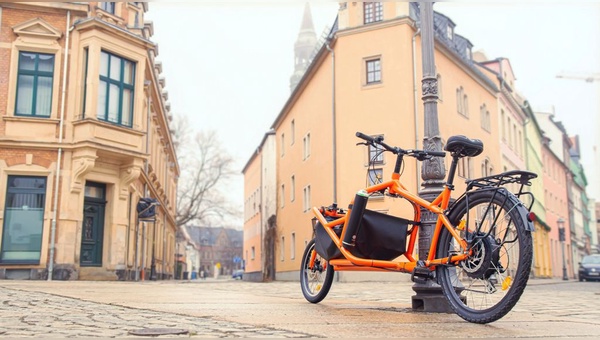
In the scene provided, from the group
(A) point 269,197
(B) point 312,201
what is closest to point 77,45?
(B) point 312,201

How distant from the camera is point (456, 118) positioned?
29.1m

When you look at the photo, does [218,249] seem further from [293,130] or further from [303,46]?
[293,130]

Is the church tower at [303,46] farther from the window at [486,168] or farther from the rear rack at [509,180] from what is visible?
the rear rack at [509,180]

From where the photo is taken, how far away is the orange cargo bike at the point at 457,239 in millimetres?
4047

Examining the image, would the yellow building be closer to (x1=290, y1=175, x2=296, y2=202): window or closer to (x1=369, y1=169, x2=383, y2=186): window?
(x1=290, y1=175, x2=296, y2=202): window

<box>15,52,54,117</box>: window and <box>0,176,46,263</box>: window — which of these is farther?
<box>15,52,54,117</box>: window

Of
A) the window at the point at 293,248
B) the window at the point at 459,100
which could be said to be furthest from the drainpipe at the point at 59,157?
the window at the point at 459,100

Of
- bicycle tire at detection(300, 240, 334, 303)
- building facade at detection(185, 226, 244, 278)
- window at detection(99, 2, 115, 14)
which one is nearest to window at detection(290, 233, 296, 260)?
window at detection(99, 2, 115, 14)

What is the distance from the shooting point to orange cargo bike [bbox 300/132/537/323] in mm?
4047

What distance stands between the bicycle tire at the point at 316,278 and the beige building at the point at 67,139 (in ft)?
44.4

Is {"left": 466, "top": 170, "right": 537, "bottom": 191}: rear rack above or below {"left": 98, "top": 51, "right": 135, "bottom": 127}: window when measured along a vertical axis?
below

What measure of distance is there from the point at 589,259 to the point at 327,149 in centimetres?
1651

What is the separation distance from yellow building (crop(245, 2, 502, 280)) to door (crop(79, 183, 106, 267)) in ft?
32.8

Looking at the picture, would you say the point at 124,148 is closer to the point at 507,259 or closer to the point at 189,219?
the point at 507,259
